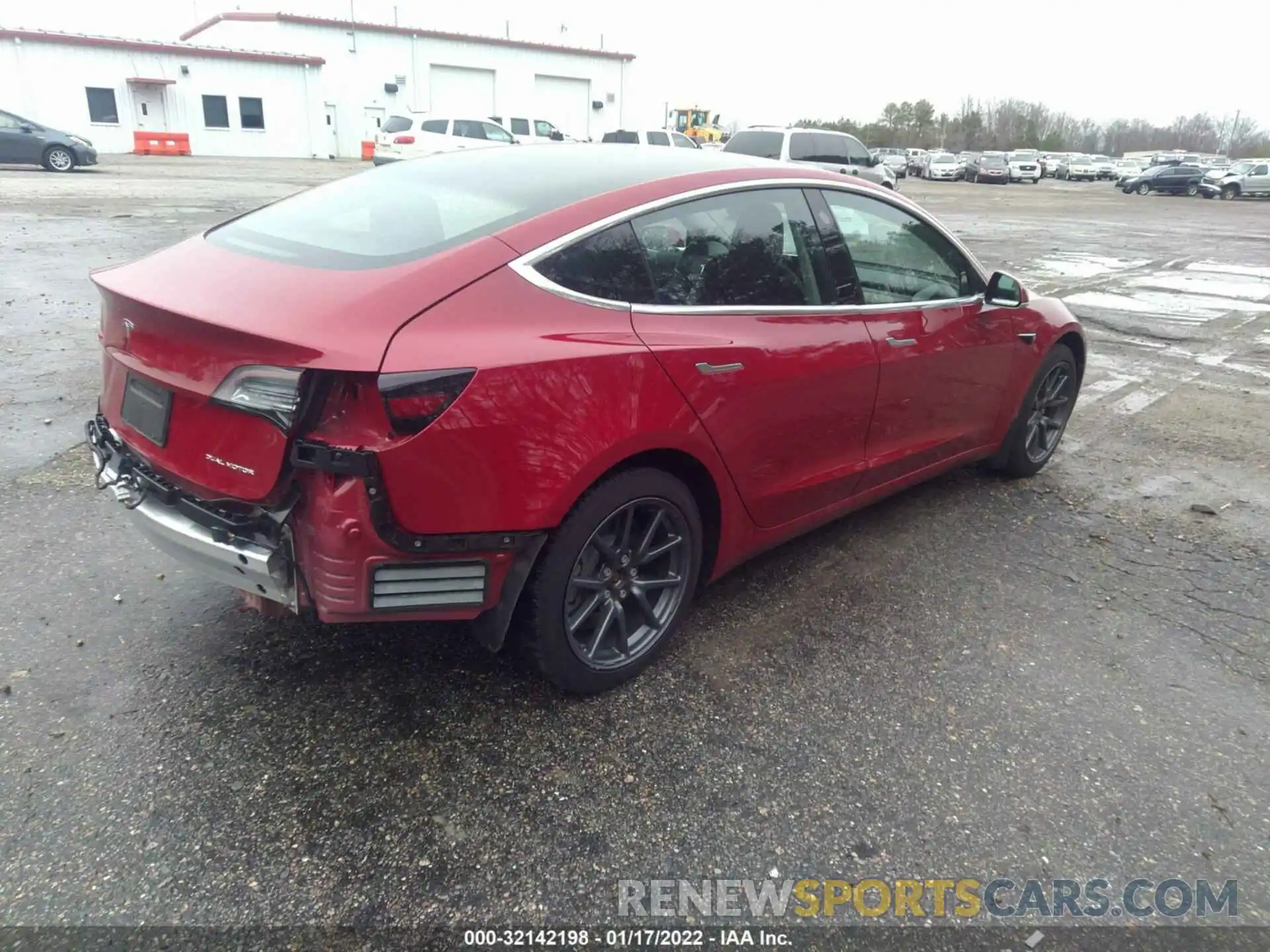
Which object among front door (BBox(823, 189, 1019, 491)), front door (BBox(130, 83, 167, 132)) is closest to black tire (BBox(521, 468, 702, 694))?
front door (BBox(823, 189, 1019, 491))

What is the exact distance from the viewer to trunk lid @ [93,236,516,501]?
218 centimetres

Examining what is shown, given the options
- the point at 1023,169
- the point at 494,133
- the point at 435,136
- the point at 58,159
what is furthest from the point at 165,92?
the point at 1023,169

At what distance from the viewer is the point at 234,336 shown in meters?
2.23

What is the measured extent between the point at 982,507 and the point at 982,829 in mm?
2452

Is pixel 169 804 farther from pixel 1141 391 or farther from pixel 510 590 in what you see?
pixel 1141 391

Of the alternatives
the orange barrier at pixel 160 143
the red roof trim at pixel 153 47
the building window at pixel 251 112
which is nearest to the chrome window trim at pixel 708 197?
the orange barrier at pixel 160 143

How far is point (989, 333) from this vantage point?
408cm

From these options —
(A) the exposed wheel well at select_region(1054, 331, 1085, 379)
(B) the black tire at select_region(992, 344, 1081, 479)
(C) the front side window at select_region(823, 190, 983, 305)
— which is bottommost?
(B) the black tire at select_region(992, 344, 1081, 479)

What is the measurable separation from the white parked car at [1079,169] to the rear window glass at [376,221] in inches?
2452

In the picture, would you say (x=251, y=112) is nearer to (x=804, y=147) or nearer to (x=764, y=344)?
(x=804, y=147)

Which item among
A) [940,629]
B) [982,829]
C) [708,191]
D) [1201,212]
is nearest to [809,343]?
[708,191]

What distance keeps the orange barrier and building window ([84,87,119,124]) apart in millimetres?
1500

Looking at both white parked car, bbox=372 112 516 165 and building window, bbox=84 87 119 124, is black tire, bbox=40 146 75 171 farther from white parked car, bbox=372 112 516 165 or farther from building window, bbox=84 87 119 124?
building window, bbox=84 87 119 124

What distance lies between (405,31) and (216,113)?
34.8 ft
